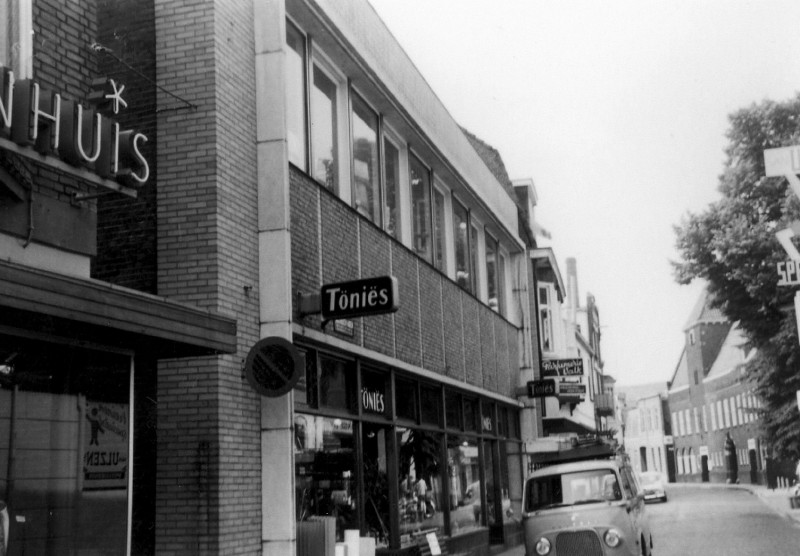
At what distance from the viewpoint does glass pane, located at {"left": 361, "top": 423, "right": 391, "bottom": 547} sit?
13852 mm

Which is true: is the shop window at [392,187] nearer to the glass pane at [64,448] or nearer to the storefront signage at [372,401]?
the storefront signage at [372,401]

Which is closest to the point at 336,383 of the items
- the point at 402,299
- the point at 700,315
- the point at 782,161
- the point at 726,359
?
the point at 402,299

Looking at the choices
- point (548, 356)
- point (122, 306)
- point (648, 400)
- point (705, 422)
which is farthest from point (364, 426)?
point (648, 400)

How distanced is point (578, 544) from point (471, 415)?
743cm

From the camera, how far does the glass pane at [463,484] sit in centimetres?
1864

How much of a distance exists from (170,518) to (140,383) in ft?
4.87

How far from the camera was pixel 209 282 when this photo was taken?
33.2 ft

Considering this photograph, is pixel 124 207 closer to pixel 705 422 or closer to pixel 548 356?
pixel 548 356

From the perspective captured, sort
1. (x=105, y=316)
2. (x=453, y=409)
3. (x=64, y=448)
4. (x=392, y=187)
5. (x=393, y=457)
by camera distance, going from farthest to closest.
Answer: (x=453, y=409)
(x=392, y=187)
(x=393, y=457)
(x=64, y=448)
(x=105, y=316)

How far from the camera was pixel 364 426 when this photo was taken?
1403 centimetres

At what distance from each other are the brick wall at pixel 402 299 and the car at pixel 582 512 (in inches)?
125

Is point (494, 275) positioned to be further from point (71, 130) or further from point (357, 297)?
point (71, 130)

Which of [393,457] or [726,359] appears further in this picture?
[726,359]

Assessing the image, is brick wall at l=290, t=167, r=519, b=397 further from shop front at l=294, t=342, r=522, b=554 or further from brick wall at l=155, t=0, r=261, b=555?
brick wall at l=155, t=0, r=261, b=555
